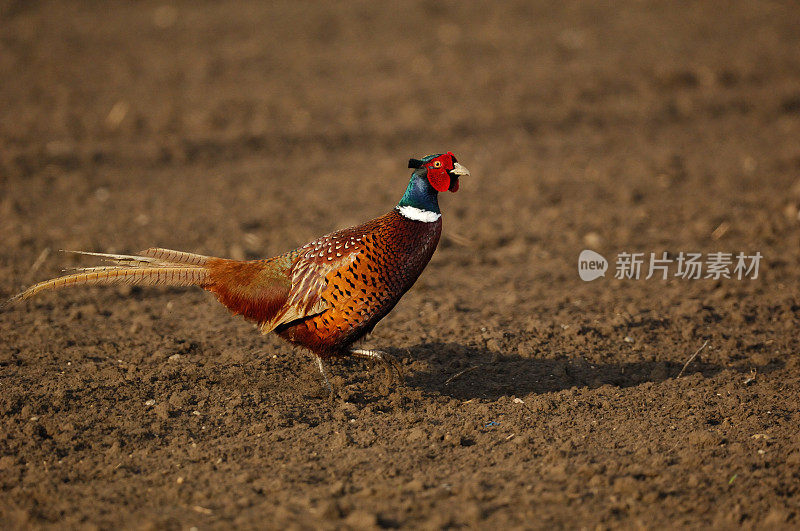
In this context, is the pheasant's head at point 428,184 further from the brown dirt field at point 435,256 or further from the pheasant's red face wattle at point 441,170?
the brown dirt field at point 435,256

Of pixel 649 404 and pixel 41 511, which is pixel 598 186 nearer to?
pixel 649 404

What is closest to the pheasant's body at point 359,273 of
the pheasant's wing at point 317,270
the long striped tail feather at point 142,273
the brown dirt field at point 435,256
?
the pheasant's wing at point 317,270

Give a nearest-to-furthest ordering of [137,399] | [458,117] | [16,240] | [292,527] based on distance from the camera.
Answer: [292,527] < [137,399] < [16,240] < [458,117]

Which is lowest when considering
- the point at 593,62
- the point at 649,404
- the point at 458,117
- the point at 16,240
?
the point at 649,404

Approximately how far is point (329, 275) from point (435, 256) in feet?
9.64

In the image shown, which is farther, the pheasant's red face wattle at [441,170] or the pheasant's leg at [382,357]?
the pheasant's leg at [382,357]

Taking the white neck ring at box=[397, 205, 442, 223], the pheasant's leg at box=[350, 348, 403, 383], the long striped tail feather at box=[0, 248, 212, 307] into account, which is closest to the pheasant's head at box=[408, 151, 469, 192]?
the white neck ring at box=[397, 205, 442, 223]

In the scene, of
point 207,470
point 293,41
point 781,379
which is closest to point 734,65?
point 293,41

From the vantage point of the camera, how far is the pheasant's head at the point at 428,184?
4508 mm

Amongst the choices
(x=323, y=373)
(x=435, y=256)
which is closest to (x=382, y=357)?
(x=323, y=373)

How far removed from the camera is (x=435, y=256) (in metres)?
7.30

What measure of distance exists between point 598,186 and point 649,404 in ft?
14.7

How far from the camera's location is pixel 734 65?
12.1 meters

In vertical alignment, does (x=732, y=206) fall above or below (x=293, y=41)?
below
